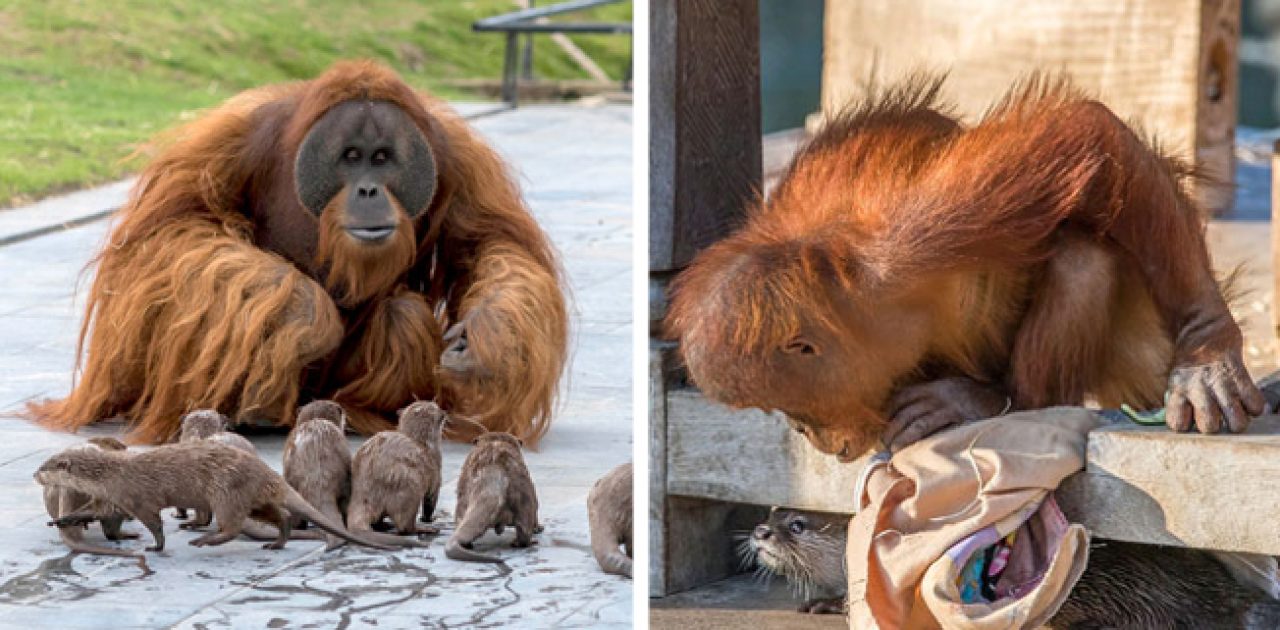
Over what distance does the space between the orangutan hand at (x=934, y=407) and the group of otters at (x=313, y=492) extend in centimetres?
57

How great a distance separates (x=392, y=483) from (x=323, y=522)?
0.12 meters

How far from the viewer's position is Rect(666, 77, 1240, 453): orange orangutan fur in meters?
2.40

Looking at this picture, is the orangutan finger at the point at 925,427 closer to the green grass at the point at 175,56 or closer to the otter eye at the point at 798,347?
the otter eye at the point at 798,347

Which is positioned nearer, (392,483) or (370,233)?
(392,483)

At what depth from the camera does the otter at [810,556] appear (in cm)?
274

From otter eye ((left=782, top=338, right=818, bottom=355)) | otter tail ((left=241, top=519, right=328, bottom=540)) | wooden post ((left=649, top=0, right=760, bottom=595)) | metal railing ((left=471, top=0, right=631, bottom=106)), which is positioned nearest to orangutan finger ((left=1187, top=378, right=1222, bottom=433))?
otter eye ((left=782, top=338, right=818, bottom=355))

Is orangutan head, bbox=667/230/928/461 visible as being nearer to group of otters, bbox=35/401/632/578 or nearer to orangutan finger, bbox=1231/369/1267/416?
orangutan finger, bbox=1231/369/1267/416

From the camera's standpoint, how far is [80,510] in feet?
9.94

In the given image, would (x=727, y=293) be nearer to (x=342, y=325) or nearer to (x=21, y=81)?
(x=342, y=325)

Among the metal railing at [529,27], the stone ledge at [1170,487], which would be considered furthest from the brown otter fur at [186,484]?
the metal railing at [529,27]

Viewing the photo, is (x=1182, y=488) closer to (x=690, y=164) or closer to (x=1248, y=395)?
(x=1248, y=395)

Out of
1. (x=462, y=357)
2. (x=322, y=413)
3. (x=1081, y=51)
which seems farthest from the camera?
(x=1081, y=51)

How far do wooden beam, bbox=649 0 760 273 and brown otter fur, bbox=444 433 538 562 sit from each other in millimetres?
407

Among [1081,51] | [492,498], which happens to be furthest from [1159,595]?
[1081,51]
